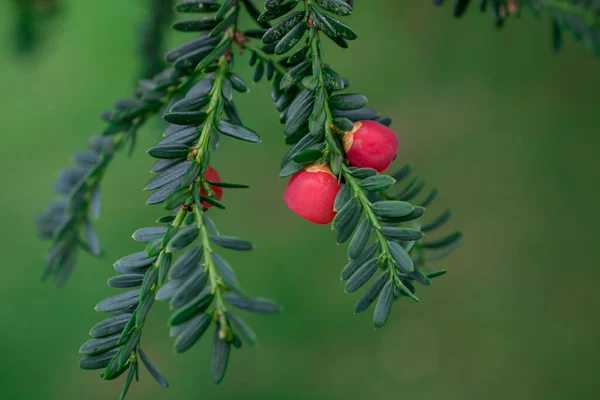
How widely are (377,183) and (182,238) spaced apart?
204mm

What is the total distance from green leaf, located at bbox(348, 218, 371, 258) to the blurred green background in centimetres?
189

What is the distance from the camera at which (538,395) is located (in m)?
2.32

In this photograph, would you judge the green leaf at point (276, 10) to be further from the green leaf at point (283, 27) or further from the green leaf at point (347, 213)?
the green leaf at point (347, 213)

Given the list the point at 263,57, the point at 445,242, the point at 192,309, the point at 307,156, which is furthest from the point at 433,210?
the point at 192,309

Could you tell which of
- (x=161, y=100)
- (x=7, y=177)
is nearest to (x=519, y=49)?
(x=161, y=100)

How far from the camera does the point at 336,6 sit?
0.61m

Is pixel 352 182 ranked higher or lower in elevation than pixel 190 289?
higher

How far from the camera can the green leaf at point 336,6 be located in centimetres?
61

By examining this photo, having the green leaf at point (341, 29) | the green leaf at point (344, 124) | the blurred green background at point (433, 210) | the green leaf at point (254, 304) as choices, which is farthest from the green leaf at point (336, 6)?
the blurred green background at point (433, 210)

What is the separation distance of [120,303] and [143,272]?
1.6 inches

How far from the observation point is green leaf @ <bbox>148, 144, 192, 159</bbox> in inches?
23.2

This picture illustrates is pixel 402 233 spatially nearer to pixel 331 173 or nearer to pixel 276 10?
pixel 331 173

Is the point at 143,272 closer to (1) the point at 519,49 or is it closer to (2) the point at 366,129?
(2) the point at 366,129

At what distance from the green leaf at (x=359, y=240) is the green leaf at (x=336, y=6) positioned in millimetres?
230
